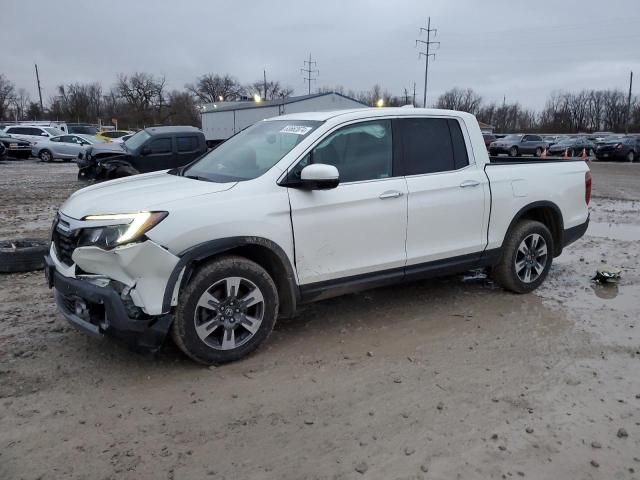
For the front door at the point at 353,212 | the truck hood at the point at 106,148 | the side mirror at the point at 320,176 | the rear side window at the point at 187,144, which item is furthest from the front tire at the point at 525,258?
the truck hood at the point at 106,148

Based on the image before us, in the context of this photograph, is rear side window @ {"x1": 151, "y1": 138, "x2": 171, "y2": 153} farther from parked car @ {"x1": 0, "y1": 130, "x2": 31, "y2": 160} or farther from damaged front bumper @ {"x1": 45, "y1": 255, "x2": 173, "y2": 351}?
parked car @ {"x1": 0, "y1": 130, "x2": 31, "y2": 160}

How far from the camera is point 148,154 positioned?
45.0 ft

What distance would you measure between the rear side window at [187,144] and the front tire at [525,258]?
10.3 m

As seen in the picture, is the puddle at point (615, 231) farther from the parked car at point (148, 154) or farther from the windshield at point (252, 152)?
the parked car at point (148, 154)

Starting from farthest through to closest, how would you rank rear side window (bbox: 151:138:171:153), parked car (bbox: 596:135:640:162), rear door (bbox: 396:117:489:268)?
parked car (bbox: 596:135:640:162) → rear side window (bbox: 151:138:171:153) → rear door (bbox: 396:117:489:268)

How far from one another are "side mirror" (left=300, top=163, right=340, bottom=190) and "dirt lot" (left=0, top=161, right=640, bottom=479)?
1.31 m

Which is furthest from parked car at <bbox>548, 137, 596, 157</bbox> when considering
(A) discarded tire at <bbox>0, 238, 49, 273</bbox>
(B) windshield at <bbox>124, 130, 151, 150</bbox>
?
(A) discarded tire at <bbox>0, 238, 49, 273</bbox>

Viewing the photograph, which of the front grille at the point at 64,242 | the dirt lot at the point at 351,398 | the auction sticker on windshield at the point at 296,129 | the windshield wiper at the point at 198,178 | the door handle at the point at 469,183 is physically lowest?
the dirt lot at the point at 351,398

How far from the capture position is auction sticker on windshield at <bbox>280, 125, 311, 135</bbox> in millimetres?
4485

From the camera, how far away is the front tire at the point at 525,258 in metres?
5.53

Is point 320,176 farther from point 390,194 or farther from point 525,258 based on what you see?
point 525,258

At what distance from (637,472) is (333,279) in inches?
91.8

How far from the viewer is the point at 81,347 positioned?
425 centimetres

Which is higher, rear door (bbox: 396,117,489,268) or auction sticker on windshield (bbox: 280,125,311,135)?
auction sticker on windshield (bbox: 280,125,311,135)
